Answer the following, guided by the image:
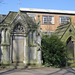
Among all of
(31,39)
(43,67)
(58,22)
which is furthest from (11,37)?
(58,22)

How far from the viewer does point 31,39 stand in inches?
627

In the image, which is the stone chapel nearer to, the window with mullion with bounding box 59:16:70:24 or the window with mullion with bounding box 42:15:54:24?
the window with mullion with bounding box 42:15:54:24

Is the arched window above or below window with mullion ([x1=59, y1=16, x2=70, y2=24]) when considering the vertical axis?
below

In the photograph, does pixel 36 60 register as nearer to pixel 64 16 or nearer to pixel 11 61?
pixel 11 61

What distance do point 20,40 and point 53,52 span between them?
371 cm

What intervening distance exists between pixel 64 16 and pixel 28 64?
68.4 feet

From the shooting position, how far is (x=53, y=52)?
A: 15883 millimetres

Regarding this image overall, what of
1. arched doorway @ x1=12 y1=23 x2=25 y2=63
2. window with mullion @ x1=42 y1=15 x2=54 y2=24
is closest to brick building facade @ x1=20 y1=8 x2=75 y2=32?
window with mullion @ x1=42 y1=15 x2=54 y2=24

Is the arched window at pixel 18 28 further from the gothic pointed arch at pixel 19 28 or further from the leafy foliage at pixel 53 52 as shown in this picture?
the leafy foliage at pixel 53 52

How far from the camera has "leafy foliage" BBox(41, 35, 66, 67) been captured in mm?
15578

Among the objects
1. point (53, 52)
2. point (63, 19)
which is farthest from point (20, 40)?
point (63, 19)

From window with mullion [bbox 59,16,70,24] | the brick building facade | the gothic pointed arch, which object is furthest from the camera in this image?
window with mullion [bbox 59,16,70,24]

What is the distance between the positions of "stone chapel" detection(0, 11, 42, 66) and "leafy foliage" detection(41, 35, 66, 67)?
2.20 ft

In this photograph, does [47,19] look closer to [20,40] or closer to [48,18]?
[48,18]
